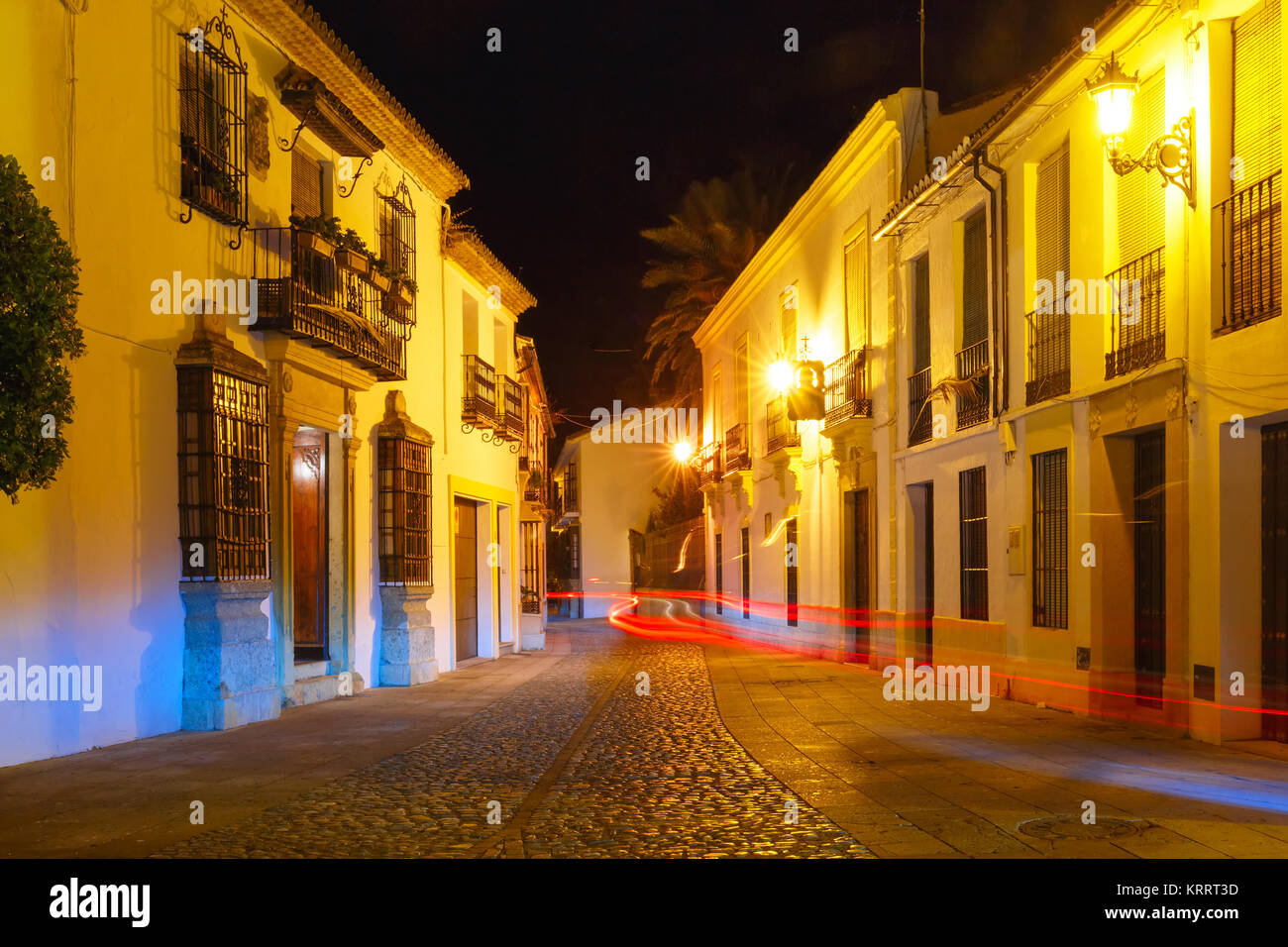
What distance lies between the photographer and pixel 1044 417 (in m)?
12.3

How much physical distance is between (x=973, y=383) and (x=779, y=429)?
9.14 metres

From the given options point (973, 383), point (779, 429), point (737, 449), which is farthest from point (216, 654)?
point (737, 449)

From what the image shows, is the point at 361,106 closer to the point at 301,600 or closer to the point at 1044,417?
the point at 301,600

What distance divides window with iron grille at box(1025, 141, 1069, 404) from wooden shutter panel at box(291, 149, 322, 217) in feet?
27.6

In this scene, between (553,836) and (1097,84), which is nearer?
(553,836)

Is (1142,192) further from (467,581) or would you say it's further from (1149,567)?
(467,581)

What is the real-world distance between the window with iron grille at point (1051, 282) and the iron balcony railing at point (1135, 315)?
1011mm

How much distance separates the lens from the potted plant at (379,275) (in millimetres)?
13987

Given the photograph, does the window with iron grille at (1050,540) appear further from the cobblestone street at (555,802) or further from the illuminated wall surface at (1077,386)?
the cobblestone street at (555,802)

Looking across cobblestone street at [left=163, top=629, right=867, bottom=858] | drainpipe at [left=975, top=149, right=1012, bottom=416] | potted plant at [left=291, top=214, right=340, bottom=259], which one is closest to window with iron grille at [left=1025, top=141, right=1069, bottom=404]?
drainpipe at [left=975, top=149, right=1012, bottom=416]

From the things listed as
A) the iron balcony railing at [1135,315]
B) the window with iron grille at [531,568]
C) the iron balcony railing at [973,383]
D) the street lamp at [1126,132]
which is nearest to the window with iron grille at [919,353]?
the iron balcony railing at [973,383]
